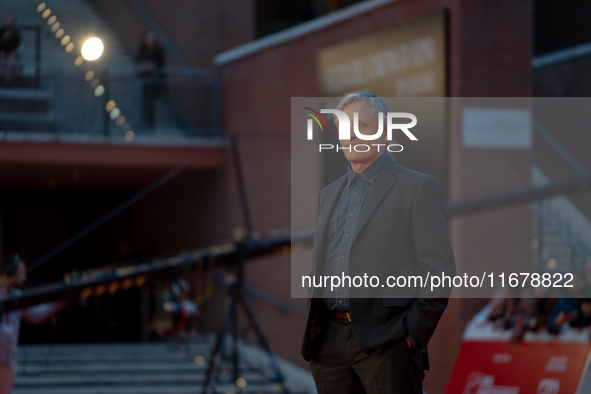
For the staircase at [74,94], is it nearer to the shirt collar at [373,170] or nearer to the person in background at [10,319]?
the person in background at [10,319]

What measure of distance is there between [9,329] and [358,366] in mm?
3460

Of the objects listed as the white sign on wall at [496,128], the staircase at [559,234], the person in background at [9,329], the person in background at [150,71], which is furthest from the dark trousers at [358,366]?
the person in background at [150,71]

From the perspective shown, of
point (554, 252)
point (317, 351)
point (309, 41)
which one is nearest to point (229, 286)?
point (554, 252)

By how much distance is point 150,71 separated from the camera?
13008 millimetres

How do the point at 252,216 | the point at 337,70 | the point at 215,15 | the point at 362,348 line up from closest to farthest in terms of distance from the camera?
1. the point at 362,348
2. the point at 337,70
3. the point at 252,216
4. the point at 215,15

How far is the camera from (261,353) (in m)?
12.2

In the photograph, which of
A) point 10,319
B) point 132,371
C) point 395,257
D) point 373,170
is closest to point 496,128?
point 10,319

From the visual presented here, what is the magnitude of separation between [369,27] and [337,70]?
750 mm

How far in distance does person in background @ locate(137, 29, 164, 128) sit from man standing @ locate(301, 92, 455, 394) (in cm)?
1013

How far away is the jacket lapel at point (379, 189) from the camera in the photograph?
3.04 meters

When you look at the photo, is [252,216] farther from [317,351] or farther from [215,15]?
[317,351]

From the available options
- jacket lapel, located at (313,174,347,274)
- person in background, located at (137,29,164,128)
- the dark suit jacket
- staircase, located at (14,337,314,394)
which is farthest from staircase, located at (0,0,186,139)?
the dark suit jacket

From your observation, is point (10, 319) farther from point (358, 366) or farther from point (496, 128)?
point (496, 128)

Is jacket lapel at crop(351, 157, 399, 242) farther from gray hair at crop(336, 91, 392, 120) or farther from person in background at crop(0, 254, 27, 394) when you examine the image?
person in background at crop(0, 254, 27, 394)
